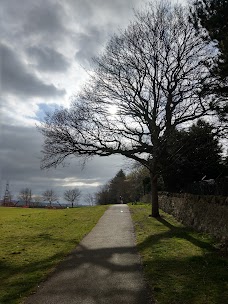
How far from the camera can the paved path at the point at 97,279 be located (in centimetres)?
628

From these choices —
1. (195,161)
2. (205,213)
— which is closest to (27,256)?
(205,213)

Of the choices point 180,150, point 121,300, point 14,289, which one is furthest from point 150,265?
point 180,150

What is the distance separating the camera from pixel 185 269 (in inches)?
336

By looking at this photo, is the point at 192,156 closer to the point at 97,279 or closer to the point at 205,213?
the point at 205,213

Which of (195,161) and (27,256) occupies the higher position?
(195,161)

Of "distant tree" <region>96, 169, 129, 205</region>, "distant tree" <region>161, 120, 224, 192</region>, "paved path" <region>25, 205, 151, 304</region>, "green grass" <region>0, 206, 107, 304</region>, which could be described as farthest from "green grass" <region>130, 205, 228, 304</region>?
"distant tree" <region>96, 169, 129, 205</region>

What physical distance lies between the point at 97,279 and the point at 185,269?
94.4 inches

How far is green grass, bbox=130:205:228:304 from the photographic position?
6.48 meters

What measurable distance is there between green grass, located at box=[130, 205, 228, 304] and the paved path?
38 cm

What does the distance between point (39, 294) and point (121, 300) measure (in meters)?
1.66

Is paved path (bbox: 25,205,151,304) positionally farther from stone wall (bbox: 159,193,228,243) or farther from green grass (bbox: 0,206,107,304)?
stone wall (bbox: 159,193,228,243)

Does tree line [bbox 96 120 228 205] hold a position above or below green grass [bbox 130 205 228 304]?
above

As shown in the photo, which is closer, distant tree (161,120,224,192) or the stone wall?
the stone wall

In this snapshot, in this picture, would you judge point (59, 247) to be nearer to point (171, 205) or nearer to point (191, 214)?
point (191, 214)
